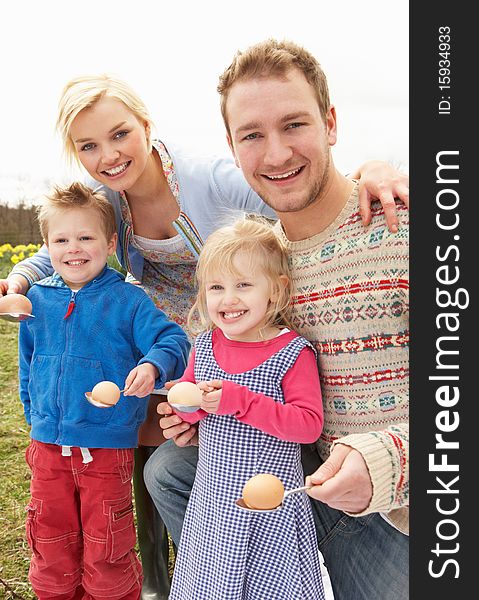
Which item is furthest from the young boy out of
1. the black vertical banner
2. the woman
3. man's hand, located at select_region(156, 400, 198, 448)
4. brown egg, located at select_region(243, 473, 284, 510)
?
the black vertical banner

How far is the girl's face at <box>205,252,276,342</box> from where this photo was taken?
59.9 inches

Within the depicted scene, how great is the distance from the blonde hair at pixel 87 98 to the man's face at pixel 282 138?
466 millimetres

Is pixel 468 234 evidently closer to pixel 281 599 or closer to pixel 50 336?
pixel 281 599

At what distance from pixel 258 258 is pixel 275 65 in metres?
0.38

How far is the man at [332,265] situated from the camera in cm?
145

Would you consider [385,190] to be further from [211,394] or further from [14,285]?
[14,285]

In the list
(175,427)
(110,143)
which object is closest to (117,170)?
(110,143)

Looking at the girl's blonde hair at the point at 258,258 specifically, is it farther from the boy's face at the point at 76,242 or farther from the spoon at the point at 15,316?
the spoon at the point at 15,316

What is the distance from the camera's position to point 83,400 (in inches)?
72.5

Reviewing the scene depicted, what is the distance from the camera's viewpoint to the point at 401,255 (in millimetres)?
1425

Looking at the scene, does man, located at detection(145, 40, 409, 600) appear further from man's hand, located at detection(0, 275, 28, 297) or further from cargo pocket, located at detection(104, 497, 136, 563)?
man's hand, located at detection(0, 275, 28, 297)

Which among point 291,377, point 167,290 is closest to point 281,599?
point 291,377

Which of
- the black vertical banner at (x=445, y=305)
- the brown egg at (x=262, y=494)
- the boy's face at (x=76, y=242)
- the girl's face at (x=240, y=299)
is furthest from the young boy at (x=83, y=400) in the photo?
the black vertical banner at (x=445, y=305)

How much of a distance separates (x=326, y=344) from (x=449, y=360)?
322mm
